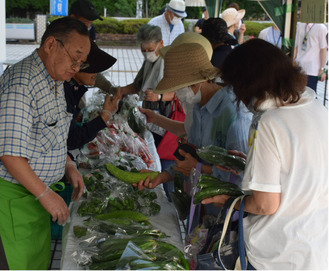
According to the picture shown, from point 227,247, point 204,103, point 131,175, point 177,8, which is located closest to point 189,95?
point 204,103

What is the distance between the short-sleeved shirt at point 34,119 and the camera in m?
2.04

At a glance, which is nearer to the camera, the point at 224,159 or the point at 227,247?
the point at 227,247

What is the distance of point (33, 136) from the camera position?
7.18 feet

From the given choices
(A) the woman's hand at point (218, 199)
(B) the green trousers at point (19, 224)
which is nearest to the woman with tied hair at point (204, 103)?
(A) the woman's hand at point (218, 199)

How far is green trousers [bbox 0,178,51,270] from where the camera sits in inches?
88.5

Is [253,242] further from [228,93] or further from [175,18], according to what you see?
[175,18]

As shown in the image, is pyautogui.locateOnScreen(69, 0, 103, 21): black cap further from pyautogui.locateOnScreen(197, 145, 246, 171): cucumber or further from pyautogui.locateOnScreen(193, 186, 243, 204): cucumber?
pyautogui.locateOnScreen(193, 186, 243, 204): cucumber

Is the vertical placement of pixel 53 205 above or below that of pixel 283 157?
below

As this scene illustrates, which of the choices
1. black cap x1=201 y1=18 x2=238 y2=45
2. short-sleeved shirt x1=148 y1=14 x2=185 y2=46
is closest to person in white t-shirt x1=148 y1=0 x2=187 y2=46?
short-sleeved shirt x1=148 y1=14 x2=185 y2=46

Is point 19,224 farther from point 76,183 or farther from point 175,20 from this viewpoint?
point 175,20

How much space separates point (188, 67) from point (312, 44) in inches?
219

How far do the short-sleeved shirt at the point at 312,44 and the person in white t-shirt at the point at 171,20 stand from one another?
2.14m

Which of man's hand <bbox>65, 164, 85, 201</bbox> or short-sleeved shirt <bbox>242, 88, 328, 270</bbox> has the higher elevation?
short-sleeved shirt <bbox>242, 88, 328, 270</bbox>

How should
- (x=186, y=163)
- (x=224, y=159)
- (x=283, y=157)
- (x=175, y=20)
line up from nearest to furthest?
1. (x=283, y=157)
2. (x=224, y=159)
3. (x=186, y=163)
4. (x=175, y=20)
